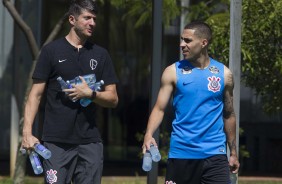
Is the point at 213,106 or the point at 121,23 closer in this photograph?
the point at 213,106

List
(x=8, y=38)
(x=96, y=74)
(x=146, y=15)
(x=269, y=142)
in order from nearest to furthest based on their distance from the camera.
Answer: (x=96, y=74) < (x=146, y=15) < (x=8, y=38) < (x=269, y=142)

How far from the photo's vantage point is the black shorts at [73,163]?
6.62 meters

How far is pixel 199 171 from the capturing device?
652 centimetres

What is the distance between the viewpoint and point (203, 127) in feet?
21.2

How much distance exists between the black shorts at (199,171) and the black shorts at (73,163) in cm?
58

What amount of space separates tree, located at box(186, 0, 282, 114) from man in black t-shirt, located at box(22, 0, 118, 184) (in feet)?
13.8

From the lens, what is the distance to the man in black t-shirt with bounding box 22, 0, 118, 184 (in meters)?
6.63

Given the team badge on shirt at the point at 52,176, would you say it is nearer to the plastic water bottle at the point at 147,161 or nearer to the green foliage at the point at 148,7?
the plastic water bottle at the point at 147,161

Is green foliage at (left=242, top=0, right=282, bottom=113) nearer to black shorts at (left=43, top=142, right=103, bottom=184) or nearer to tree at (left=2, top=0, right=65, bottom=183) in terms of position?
tree at (left=2, top=0, right=65, bottom=183)

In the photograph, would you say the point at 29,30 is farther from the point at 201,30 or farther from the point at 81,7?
the point at 201,30

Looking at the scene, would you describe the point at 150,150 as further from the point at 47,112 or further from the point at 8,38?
the point at 8,38

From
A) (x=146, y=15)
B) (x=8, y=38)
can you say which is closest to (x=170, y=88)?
(x=146, y=15)

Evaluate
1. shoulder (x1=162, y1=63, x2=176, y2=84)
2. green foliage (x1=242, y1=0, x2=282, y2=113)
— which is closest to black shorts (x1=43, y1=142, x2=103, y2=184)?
shoulder (x1=162, y1=63, x2=176, y2=84)

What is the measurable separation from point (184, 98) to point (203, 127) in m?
0.26
